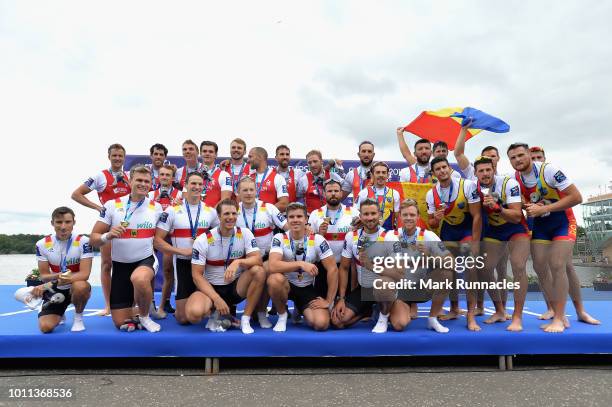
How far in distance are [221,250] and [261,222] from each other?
2.14 ft

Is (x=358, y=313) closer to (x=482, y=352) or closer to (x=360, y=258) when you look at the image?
(x=360, y=258)

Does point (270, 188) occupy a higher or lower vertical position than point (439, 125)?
lower

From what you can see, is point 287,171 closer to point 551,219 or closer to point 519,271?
point 519,271

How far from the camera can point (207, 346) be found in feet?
12.3

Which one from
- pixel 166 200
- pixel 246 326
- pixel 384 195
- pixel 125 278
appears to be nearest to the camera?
pixel 246 326

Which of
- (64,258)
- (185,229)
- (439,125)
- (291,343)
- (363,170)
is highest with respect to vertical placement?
(439,125)

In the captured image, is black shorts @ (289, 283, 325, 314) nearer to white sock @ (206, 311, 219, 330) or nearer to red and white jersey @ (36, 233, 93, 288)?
white sock @ (206, 311, 219, 330)

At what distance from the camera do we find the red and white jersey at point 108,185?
579cm

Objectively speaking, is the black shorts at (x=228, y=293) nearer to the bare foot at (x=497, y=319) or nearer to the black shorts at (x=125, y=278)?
the black shorts at (x=125, y=278)

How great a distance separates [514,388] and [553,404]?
0.37 metres

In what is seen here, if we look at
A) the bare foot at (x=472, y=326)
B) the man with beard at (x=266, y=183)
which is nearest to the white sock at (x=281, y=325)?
the man with beard at (x=266, y=183)

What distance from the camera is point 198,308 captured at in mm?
4039

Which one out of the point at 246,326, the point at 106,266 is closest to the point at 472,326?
the point at 246,326

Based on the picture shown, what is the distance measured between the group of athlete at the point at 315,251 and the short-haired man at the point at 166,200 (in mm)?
52
